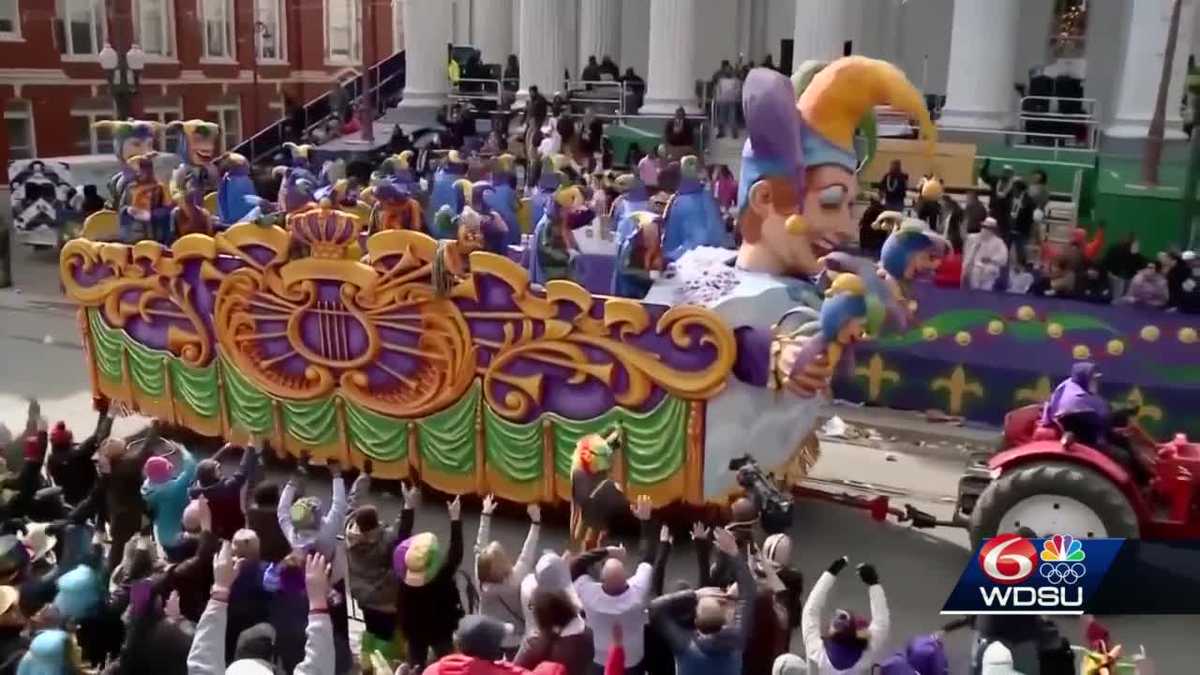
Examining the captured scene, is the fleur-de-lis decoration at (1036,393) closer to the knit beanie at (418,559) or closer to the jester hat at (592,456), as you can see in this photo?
the jester hat at (592,456)

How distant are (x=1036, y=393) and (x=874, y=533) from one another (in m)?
3.22

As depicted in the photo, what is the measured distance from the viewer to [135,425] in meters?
11.6

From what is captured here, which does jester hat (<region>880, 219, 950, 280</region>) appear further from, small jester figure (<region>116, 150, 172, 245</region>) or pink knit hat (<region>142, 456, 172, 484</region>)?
small jester figure (<region>116, 150, 172, 245</region>)

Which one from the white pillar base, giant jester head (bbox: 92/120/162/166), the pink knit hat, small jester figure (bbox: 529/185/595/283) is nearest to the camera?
the pink knit hat

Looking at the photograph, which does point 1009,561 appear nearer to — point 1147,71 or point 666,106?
point 1147,71

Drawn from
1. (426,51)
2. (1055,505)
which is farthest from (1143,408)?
(426,51)

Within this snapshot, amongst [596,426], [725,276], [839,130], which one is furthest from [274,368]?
[839,130]

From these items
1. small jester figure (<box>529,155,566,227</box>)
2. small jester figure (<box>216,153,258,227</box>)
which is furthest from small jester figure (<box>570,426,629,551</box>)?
small jester figure (<box>216,153,258,227</box>)

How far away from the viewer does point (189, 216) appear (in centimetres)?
1056

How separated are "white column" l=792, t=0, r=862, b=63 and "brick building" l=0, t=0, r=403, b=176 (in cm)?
1024

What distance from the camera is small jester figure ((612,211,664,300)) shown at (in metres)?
8.66

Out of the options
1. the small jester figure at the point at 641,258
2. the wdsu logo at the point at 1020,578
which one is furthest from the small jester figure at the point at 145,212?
the wdsu logo at the point at 1020,578

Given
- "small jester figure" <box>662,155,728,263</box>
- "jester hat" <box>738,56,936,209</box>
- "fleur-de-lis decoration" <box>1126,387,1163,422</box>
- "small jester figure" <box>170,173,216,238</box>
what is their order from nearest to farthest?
"jester hat" <box>738,56,936,209</box> → "small jester figure" <box>662,155,728,263</box> → "small jester figure" <box>170,173,216,238</box> → "fleur-de-lis decoration" <box>1126,387,1163,422</box>

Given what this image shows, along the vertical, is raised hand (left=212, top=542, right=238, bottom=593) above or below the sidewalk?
above
